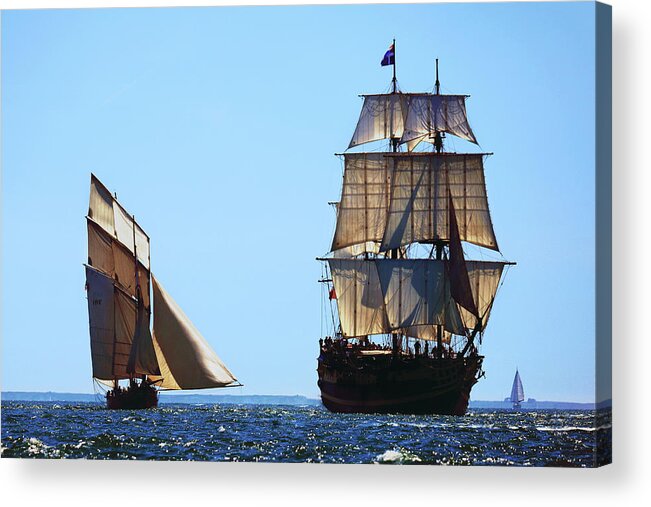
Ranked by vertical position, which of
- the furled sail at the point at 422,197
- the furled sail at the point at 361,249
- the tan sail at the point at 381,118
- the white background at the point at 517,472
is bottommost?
the white background at the point at 517,472

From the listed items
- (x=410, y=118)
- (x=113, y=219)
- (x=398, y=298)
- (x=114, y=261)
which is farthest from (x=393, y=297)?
(x=113, y=219)

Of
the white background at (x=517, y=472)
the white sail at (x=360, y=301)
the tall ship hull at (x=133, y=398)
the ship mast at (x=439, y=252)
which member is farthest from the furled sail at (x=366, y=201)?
the white background at (x=517, y=472)

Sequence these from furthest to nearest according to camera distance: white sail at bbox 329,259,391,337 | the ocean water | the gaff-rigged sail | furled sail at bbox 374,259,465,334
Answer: white sail at bbox 329,259,391,337 → furled sail at bbox 374,259,465,334 → the gaff-rigged sail → the ocean water

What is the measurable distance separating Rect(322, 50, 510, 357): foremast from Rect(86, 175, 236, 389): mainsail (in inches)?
133

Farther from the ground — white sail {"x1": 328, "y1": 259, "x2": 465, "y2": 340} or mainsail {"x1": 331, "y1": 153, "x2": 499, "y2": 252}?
mainsail {"x1": 331, "y1": 153, "x2": 499, "y2": 252}

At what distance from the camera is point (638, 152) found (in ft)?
60.3

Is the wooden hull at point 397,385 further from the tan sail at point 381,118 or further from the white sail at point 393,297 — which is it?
the tan sail at point 381,118

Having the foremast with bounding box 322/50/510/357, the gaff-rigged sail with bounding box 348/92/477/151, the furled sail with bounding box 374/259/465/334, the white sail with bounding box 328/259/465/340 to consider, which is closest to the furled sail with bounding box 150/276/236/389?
the foremast with bounding box 322/50/510/357

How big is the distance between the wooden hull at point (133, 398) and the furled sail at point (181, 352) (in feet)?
6.29

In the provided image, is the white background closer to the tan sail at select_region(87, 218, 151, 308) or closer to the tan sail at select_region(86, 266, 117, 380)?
the tan sail at select_region(86, 266, 117, 380)

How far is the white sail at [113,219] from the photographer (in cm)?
2150

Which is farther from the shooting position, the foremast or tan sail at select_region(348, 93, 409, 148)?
the foremast

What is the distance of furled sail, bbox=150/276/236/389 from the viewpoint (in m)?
22.6

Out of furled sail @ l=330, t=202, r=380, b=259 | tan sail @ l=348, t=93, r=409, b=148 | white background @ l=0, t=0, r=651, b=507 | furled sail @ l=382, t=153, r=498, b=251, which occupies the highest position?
tan sail @ l=348, t=93, r=409, b=148
